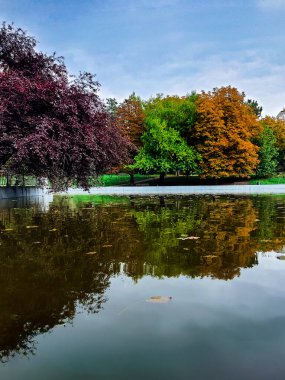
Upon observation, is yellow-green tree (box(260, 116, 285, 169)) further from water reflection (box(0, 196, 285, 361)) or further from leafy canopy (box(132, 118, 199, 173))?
water reflection (box(0, 196, 285, 361))

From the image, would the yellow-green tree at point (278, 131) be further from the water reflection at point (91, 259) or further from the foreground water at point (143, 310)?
the foreground water at point (143, 310)

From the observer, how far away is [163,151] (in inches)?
1393

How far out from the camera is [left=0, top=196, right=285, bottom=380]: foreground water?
1956 millimetres

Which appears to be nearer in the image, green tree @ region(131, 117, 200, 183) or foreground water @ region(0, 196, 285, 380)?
foreground water @ region(0, 196, 285, 380)

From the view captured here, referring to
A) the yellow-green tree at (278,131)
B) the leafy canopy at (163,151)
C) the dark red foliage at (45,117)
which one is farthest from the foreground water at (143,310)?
the yellow-green tree at (278,131)

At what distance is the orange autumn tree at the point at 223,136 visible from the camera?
35.9m

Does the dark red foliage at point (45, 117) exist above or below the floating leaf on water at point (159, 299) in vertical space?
above

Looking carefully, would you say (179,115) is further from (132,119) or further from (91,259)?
(91,259)

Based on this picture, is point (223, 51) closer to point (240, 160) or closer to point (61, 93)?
point (240, 160)

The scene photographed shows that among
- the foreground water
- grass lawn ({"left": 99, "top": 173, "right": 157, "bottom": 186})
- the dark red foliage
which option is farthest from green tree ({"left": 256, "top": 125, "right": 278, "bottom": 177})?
the foreground water

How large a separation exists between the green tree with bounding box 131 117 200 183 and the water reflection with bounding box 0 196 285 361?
27016mm

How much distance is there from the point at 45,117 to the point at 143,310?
13.2m

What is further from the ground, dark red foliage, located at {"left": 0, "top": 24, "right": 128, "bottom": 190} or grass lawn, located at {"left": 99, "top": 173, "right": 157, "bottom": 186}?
dark red foliage, located at {"left": 0, "top": 24, "right": 128, "bottom": 190}

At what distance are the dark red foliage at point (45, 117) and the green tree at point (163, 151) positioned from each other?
683 inches
